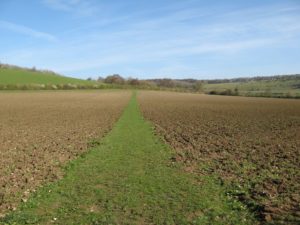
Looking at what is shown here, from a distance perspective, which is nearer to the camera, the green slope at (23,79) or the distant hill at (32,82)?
the distant hill at (32,82)

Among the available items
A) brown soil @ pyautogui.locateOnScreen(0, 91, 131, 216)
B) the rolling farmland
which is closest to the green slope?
brown soil @ pyautogui.locateOnScreen(0, 91, 131, 216)

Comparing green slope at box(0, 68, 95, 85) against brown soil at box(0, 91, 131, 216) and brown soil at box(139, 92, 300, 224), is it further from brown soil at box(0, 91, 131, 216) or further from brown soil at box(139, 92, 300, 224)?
brown soil at box(139, 92, 300, 224)

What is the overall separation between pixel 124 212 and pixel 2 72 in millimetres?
115672

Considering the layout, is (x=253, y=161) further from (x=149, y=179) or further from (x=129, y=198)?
(x=129, y=198)

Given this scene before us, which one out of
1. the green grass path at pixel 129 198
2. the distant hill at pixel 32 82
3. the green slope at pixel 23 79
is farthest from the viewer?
the green slope at pixel 23 79

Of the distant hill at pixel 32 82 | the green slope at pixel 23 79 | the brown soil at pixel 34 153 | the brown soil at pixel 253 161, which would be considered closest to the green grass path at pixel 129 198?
the brown soil at pixel 34 153

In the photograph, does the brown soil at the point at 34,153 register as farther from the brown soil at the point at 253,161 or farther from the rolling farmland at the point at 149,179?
the brown soil at the point at 253,161

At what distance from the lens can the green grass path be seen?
8719 millimetres

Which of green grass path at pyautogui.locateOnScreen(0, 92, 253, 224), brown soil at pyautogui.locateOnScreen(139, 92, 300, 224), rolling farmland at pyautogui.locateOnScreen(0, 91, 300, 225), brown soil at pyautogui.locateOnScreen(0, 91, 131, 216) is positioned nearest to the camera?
green grass path at pyautogui.locateOnScreen(0, 92, 253, 224)

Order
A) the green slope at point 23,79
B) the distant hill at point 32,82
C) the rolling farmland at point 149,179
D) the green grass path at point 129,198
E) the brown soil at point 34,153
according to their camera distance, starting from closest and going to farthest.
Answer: the green grass path at point 129,198 < the rolling farmland at point 149,179 < the brown soil at point 34,153 < the distant hill at point 32,82 < the green slope at point 23,79

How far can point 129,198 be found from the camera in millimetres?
10172

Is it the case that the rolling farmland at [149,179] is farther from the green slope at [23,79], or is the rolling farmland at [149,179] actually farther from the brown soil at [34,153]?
the green slope at [23,79]

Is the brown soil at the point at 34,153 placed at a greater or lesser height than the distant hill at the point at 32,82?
lesser

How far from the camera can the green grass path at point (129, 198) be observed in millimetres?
8719
